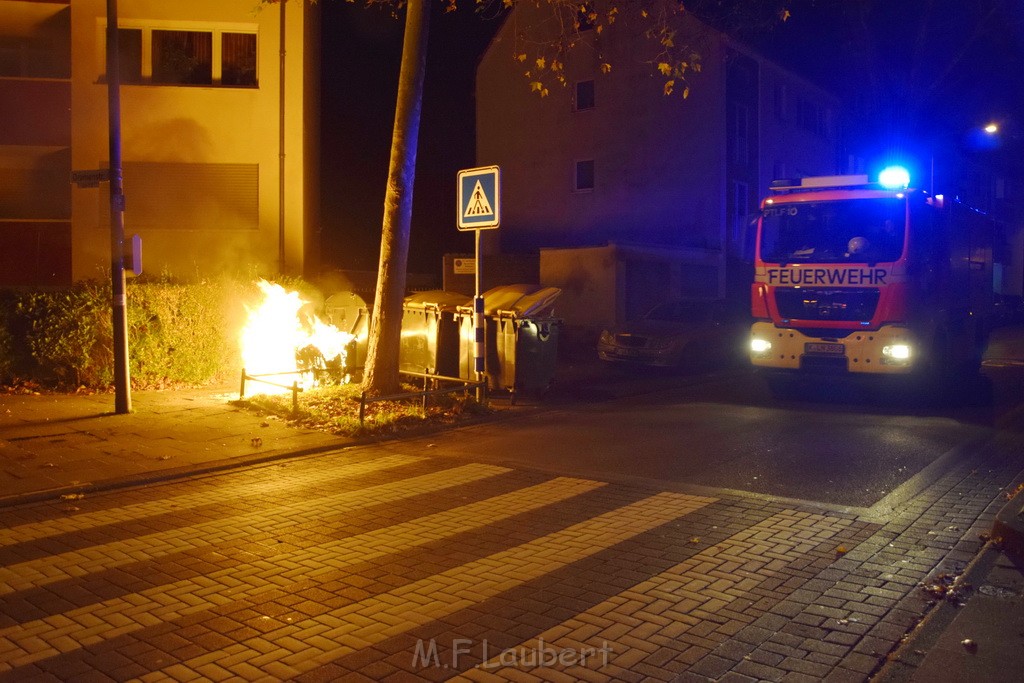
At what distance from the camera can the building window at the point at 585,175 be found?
30.6m

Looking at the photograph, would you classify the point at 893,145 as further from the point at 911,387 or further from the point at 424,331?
the point at 424,331

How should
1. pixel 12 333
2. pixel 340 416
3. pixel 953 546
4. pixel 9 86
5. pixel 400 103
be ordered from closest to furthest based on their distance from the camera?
pixel 953 546 < pixel 340 416 < pixel 400 103 < pixel 12 333 < pixel 9 86

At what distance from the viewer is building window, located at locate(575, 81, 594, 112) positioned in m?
30.4

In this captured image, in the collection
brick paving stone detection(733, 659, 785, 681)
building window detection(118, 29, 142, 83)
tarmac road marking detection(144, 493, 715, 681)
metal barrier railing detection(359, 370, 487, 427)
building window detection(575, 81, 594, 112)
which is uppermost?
building window detection(575, 81, 594, 112)

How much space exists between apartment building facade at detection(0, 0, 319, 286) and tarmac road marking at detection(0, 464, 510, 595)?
11.8m

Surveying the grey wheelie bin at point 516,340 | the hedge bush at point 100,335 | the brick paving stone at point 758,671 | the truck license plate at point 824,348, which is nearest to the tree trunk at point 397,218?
the grey wheelie bin at point 516,340

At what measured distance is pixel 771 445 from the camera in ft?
33.2

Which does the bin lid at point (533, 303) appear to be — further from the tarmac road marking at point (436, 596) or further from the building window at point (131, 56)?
the building window at point (131, 56)

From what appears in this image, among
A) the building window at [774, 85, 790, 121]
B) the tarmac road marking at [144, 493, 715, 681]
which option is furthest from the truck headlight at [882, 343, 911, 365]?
the building window at [774, 85, 790, 121]

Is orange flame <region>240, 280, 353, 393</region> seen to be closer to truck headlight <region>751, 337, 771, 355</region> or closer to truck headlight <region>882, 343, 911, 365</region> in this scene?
truck headlight <region>751, 337, 771, 355</region>

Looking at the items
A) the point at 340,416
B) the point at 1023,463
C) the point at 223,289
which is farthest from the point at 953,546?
the point at 223,289

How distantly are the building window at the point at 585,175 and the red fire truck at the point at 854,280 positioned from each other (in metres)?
16.5

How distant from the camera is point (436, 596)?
527cm

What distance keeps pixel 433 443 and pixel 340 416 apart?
1.61 m
